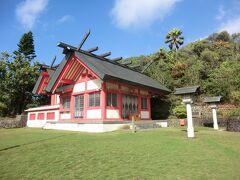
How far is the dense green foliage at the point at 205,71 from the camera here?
76.4ft

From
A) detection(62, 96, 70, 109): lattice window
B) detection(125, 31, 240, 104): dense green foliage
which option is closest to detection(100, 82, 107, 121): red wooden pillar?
detection(62, 96, 70, 109): lattice window

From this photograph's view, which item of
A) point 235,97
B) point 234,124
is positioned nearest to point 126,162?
point 234,124

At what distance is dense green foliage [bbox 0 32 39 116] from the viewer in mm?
28984

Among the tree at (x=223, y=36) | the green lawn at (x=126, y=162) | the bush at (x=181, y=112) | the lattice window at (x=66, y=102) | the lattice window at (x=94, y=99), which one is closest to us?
the green lawn at (x=126, y=162)

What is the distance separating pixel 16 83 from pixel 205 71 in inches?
1081

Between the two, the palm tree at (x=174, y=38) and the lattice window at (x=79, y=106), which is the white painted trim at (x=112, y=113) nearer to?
the lattice window at (x=79, y=106)

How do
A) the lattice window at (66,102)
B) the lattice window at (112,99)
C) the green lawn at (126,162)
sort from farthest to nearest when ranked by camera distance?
the lattice window at (66,102)
the lattice window at (112,99)
the green lawn at (126,162)

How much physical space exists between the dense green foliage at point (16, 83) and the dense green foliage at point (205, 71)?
56.8 ft

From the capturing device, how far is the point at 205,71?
99.3 ft

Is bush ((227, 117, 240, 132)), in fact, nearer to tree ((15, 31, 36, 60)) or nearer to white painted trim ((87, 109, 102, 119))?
white painted trim ((87, 109, 102, 119))

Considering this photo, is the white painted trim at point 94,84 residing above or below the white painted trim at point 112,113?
above

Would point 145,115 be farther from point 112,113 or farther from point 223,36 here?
point 223,36

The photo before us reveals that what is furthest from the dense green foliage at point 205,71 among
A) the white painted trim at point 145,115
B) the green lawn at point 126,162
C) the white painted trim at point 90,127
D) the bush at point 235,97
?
the green lawn at point 126,162

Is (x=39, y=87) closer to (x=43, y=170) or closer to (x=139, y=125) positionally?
(x=139, y=125)
